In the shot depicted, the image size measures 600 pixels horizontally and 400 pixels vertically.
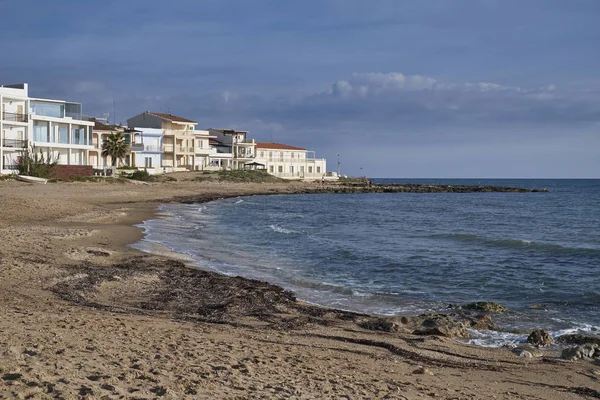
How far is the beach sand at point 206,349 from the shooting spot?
7273 mm

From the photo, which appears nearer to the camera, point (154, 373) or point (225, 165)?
point (154, 373)

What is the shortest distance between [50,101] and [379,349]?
193 feet

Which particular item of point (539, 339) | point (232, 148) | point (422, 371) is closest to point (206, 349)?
point (422, 371)

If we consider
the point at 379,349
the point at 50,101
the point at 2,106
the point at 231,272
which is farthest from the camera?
the point at 50,101

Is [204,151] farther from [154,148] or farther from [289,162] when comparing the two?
[289,162]

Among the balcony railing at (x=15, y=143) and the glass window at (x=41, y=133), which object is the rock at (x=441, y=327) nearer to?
the balcony railing at (x=15, y=143)

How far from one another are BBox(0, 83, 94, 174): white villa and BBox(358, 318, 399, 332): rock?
1944 inches

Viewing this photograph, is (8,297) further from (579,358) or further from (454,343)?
(579,358)

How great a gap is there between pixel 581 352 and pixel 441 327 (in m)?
2.57

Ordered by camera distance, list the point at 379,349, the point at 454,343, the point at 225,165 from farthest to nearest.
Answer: the point at 225,165 → the point at 454,343 → the point at 379,349

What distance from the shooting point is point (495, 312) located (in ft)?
49.0

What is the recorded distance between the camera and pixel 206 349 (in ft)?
29.9

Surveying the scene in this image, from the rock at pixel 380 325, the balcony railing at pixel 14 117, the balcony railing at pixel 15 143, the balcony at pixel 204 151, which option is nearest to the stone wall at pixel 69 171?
the balcony railing at pixel 15 143

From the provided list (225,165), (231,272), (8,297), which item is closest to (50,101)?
(225,165)
